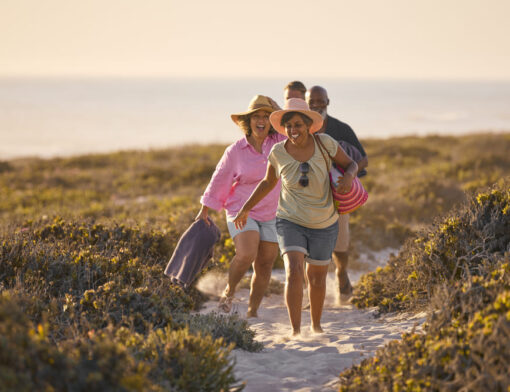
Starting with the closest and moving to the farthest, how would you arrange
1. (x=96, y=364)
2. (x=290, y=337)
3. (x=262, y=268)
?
(x=96, y=364), (x=290, y=337), (x=262, y=268)

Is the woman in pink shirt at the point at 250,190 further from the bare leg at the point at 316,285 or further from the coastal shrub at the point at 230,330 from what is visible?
the coastal shrub at the point at 230,330

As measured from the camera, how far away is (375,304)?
22.9 ft

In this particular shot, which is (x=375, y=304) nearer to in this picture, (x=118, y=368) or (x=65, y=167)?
(x=118, y=368)

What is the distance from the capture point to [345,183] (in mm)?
5109

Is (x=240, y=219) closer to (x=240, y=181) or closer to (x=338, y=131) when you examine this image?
(x=240, y=181)

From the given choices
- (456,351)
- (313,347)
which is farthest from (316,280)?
(456,351)

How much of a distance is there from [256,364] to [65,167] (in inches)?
788

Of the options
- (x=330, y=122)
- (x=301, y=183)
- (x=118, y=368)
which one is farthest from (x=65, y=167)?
(x=118, y=368)

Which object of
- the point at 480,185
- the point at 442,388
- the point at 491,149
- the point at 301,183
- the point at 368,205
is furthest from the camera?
the point at 491,149

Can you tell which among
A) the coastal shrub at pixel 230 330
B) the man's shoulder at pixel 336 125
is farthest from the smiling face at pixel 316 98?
the coastal shrub at pixel 230 330

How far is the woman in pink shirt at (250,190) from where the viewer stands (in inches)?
243

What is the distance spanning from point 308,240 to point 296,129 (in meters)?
1.01

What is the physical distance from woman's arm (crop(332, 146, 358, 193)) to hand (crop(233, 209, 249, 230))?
96 centimetres

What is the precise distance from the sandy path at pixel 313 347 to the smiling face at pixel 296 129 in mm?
1826
